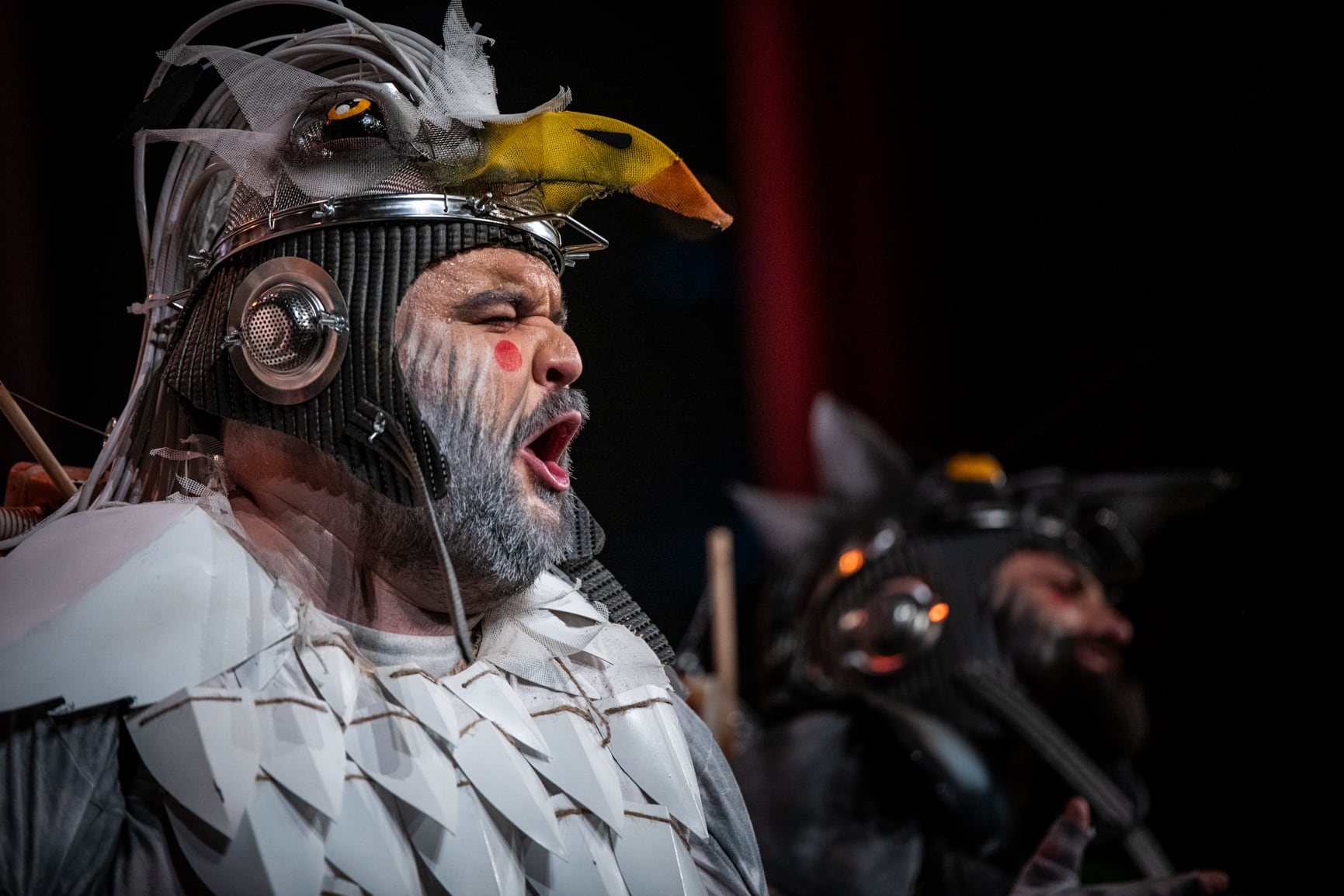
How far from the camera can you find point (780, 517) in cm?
284

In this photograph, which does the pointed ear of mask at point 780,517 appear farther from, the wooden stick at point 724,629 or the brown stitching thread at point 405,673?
the brown stitching thread at point 405,673

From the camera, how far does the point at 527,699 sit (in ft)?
3.45

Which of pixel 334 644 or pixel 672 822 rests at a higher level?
pixel 334 644

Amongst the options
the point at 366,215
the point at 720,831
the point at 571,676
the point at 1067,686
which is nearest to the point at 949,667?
the point at 1067,686

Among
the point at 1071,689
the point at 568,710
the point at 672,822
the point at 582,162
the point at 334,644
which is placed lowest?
the point at 1071,689

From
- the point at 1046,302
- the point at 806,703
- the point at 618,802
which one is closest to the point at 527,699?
the point at 618,802

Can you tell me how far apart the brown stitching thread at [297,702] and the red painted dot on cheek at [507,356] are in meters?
0.31

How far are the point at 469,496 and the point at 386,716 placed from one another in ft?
0.63

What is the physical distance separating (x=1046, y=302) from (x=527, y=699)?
2.09 m

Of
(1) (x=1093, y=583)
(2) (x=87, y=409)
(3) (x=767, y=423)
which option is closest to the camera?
(2) (x=87, y=409)

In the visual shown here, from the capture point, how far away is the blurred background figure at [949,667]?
206 cm

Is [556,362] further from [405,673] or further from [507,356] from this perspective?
[405,673]

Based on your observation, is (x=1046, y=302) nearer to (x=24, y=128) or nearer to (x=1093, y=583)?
(x=1093, y=583)

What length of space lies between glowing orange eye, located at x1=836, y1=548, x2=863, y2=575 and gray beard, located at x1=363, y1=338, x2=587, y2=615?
1.50 metres
